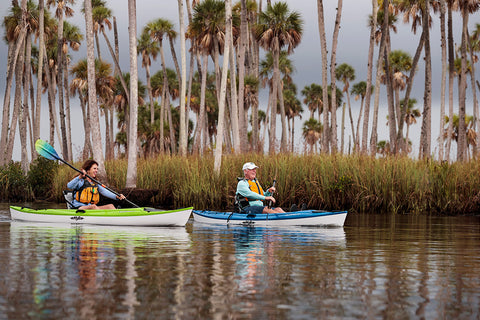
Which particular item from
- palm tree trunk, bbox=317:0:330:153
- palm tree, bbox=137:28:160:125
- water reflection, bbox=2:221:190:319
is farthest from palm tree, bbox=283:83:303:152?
water reflection, bbox=2:221:190:319

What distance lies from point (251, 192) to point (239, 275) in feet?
25.1

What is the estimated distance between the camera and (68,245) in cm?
1099

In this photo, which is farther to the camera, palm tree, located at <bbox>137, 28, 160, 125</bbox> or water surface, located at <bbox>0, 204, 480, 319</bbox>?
palm tree, located at <bbox>137, 28, 160, 125</bbox>

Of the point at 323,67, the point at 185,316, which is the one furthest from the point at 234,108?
the point at 185,316

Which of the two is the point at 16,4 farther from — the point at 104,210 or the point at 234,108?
the point at 104,210

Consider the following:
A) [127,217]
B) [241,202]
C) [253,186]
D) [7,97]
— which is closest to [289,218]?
[253,186]

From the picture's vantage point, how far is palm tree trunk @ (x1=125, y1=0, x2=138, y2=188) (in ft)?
80.4

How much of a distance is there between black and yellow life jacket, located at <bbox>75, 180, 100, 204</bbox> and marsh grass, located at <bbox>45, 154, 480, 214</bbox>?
662cm

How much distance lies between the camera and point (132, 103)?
24609 millimetres

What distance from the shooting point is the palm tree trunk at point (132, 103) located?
2452 cm

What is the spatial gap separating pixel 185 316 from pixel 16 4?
36745mm

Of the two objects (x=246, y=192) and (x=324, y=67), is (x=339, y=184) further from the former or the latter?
(x=324, y=67)

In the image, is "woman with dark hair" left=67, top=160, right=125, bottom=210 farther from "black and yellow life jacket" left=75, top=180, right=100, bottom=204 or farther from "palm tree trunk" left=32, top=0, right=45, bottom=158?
"palm tree trunk" left=32, top=0, right=45, bottom=158

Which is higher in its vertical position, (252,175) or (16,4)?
(16,4)
